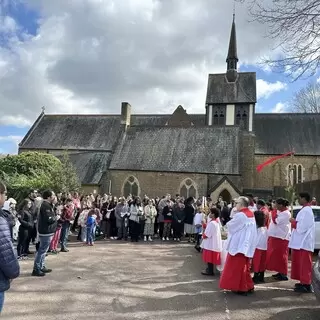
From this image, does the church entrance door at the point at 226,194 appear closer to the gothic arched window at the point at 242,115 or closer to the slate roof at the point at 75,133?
the gothic arched window at the point at 242,115

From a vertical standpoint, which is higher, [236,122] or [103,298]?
[236,122]

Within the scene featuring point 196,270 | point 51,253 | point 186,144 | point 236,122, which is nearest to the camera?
point 196,270

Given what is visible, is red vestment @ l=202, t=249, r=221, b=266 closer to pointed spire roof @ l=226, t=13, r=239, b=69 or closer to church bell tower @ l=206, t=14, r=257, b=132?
church bell tower @ l=206, t=14, r=257, b=132

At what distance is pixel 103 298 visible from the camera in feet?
20.4

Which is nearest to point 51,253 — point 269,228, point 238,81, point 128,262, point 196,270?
point 128,262

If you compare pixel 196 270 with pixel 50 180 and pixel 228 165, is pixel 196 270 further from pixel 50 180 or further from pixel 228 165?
pixel 228 165

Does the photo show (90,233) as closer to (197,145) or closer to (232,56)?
(197,145)

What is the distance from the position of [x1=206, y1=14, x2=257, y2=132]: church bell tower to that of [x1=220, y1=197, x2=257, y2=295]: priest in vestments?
103 ft

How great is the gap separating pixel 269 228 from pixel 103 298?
443cm

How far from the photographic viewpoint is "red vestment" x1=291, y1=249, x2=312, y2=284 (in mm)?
7117

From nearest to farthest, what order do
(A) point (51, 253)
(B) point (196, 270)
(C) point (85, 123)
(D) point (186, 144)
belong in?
(B) point (196, 270), (A) point (51, 253), (D) point (186, 144), (C) point (85, 123)

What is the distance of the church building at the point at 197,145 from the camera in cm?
2836

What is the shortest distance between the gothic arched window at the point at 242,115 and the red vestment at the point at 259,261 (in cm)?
3099

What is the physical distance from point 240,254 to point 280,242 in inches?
80.3
